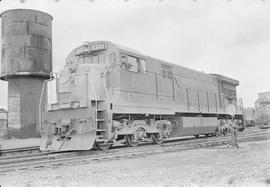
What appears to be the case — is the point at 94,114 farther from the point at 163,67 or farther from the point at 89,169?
the point at 163,67

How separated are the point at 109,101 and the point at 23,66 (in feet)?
55.0

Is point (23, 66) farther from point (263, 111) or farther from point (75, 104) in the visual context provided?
point (263, 111)

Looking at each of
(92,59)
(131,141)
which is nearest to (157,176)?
(131,141)

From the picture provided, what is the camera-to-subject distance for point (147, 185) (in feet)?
15.5

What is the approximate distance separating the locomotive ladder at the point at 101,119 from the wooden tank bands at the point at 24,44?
1626 centimetres

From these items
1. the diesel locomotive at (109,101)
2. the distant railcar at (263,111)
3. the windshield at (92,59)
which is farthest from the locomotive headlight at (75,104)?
the distant railcar at (263,111)

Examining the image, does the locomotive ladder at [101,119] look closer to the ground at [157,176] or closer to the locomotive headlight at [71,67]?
the locomotive headlight at [71,67]

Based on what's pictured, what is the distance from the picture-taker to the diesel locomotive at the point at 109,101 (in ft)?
35.0

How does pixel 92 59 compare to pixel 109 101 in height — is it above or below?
above

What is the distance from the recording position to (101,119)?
10.6 meters

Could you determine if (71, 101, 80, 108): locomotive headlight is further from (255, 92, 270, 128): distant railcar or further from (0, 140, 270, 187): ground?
(255, 92, 270, 128): distant railcar

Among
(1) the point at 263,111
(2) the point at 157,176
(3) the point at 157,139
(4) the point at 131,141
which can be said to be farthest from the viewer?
(1) the point at 263,111

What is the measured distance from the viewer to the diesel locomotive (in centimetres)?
1067

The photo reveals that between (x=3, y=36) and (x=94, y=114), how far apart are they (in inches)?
764
